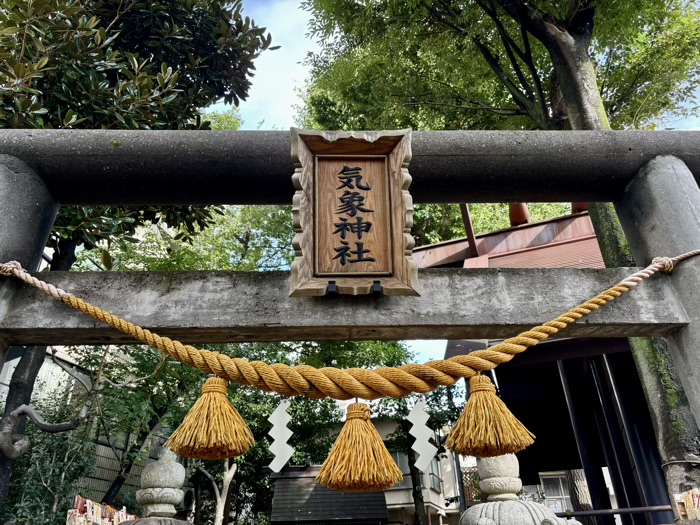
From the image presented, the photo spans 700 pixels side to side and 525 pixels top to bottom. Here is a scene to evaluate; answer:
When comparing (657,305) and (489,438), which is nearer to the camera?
(489,438)

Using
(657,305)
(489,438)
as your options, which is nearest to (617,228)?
(657,305)

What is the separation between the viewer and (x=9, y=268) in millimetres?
2262

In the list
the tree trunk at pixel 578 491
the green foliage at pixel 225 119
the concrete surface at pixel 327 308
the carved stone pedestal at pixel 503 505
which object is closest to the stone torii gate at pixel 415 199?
the concrete surface at pixel 327 308

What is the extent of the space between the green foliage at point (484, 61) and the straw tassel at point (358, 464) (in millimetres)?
5508

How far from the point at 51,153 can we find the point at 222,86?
5.44m

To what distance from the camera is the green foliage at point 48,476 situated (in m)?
7.66

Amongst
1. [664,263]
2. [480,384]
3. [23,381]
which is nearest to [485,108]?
[664,263]

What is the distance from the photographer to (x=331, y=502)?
12484mm

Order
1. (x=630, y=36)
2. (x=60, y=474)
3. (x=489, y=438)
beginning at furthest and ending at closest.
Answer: (x=60, y=474) < (x=630, y=36) < (x=489, y=438)

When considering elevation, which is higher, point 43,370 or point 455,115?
point 455,115

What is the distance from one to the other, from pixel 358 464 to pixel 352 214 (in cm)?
115

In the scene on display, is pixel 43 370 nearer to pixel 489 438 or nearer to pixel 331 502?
pixel 331 502

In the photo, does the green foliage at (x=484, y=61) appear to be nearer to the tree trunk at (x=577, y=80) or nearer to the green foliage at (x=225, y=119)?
the tree trunk at (x=577, y=80)

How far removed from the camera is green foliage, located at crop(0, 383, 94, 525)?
7.66 meters
